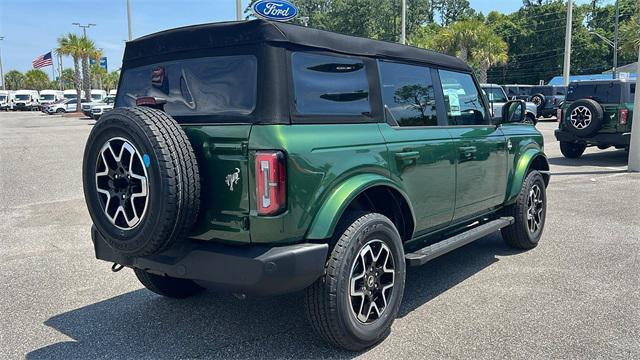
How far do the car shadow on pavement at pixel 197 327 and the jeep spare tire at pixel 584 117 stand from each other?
8970 millimetres

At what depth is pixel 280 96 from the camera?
9.90 feet

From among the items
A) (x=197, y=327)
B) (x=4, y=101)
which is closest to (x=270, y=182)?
(x=197, y=327)

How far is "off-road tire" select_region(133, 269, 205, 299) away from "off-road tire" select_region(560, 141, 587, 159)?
455 inches

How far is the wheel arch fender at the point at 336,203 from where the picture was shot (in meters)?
3.02

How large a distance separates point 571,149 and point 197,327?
12.3 meters

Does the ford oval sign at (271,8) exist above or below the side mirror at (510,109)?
above

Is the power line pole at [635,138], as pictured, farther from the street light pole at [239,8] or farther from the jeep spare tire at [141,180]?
the jeep spare tire at [141,180]

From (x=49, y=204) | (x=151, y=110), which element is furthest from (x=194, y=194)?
(x=49, y=204)

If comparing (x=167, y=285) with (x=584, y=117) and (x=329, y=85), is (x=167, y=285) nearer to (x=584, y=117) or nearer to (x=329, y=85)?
(x=329, y=85)

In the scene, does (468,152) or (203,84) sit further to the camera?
(468,152)

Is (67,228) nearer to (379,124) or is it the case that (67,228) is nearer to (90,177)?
(90,177)

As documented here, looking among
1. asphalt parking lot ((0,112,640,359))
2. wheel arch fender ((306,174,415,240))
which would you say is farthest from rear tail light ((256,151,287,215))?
asphalt parking lot ((0,112,640,359))

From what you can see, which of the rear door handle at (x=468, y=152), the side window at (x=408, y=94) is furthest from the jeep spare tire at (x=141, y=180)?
the rear door handle at (x=468, y=152)

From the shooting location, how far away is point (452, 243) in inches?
165
